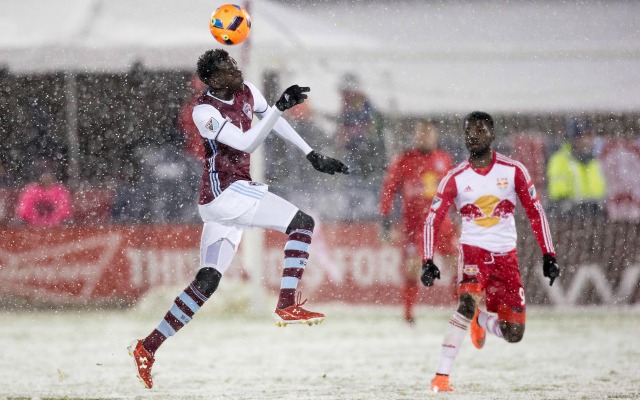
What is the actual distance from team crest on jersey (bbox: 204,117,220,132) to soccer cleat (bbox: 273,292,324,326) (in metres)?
1.24

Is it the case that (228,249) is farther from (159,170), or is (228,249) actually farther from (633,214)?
(633,214)

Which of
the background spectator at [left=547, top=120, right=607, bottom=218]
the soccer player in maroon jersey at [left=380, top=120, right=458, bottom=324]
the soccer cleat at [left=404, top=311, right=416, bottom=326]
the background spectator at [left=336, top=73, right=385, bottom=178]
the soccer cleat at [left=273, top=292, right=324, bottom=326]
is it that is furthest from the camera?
the background spectator at [left=336, top=73, right=385, bottom=178]

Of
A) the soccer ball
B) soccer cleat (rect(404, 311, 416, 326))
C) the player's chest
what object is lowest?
soccer cleat (rect(404, 311, 416, 326))

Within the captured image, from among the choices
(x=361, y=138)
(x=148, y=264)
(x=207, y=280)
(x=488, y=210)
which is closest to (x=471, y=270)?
(x=488, y=210)

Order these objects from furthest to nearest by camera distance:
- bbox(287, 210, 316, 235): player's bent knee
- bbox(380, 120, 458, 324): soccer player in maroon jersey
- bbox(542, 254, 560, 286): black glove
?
1. bbox(380, 120, 458, 324): soccer player in maroon jersey
2. bbox(542, 254, 560, 286): black glove
3. bbox(287, 210, 316, 235): player's bent knee

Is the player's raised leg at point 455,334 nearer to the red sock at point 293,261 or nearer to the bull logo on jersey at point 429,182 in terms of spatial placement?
the red sock at point 293,261

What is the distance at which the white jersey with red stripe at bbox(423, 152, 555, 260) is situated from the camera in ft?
26.5

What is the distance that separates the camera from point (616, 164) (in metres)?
14.7

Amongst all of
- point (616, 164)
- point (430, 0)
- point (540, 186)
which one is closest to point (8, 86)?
point (540, 186)

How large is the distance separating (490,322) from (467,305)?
0.35 m

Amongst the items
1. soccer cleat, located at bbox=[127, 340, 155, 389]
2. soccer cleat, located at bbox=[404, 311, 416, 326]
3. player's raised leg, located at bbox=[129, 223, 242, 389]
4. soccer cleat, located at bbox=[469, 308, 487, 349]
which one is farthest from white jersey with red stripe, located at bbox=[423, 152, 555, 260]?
soccer cleat, located at bbox=[404, 311, 416, 326]

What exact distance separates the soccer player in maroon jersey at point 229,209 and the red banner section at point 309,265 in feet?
21.6

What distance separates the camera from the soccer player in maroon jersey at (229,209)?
24.1 ft

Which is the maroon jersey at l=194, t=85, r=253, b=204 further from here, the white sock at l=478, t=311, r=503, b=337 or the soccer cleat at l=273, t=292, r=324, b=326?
the white sock at l=478, t=311, r=503, b=337
